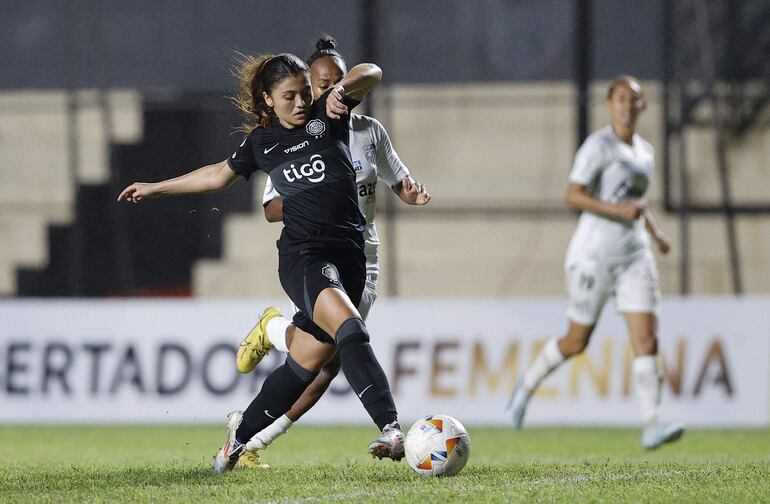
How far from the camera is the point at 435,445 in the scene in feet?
17.0

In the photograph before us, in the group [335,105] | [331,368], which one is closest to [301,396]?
[331,368]

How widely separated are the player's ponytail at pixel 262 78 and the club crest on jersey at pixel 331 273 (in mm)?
715

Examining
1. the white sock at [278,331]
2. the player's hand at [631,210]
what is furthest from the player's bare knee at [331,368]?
the player's hand at [631,210]

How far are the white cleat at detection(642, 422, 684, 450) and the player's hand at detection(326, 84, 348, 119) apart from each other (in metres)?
3.11

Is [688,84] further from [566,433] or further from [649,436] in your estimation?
[649,436]

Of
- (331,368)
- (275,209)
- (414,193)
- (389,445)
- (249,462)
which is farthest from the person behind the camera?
(331,368)

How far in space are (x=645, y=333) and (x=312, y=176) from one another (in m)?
3.06

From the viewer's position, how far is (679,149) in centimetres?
1295

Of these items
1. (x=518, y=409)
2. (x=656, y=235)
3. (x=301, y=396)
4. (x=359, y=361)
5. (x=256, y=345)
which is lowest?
(x=518, y=409)

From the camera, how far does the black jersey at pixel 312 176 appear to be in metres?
5.38

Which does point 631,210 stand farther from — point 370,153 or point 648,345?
point 370,153

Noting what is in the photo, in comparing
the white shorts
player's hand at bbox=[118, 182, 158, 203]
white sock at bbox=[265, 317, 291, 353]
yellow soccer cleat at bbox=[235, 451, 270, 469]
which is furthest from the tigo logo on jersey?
the white shorts

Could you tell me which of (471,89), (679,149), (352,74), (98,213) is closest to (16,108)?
(98,213)

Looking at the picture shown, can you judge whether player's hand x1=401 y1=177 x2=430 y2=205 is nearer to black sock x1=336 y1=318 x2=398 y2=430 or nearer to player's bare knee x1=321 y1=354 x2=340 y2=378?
black sock x1=336 y1=318 x2=398 y2=430
